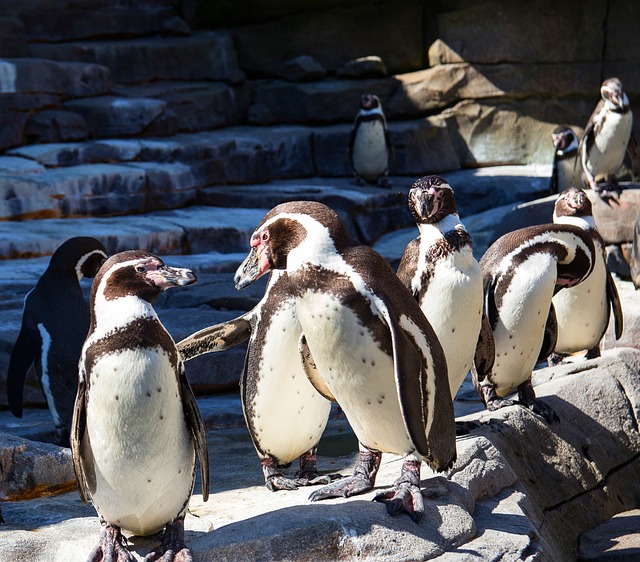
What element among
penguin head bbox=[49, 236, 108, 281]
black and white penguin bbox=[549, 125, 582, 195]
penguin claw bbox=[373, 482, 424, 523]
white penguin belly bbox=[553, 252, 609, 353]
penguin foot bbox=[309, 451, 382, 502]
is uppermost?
penguin head bbox=[49, 236, 108, 281]

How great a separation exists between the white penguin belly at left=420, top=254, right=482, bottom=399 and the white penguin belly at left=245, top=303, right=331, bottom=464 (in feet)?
1.59

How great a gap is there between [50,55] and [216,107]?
202cm

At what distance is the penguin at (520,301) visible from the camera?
14.8ft

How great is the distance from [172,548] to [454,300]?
137 centimetres

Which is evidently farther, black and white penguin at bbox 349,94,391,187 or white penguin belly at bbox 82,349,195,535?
black and white penguin at bbox 349,94,391,187

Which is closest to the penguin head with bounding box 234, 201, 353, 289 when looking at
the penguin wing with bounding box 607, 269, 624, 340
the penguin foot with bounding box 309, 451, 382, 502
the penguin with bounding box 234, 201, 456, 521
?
the penguin with bounding box 234, 201, 456, 521

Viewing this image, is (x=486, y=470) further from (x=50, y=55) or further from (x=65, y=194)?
(x=50, y=55)

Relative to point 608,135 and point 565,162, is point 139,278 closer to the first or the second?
point 608,135

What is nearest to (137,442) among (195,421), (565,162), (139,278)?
(195,421)

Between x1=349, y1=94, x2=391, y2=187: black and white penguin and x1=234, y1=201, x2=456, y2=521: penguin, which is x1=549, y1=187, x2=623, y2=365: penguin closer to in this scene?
x1=234, y1=201, x2=456, y2=521: penguin

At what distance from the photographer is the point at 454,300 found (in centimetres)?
384

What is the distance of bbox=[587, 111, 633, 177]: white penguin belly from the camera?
10.1 m

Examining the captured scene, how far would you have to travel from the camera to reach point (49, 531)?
3.29 m

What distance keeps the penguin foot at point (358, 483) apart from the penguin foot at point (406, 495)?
126 millimetres
